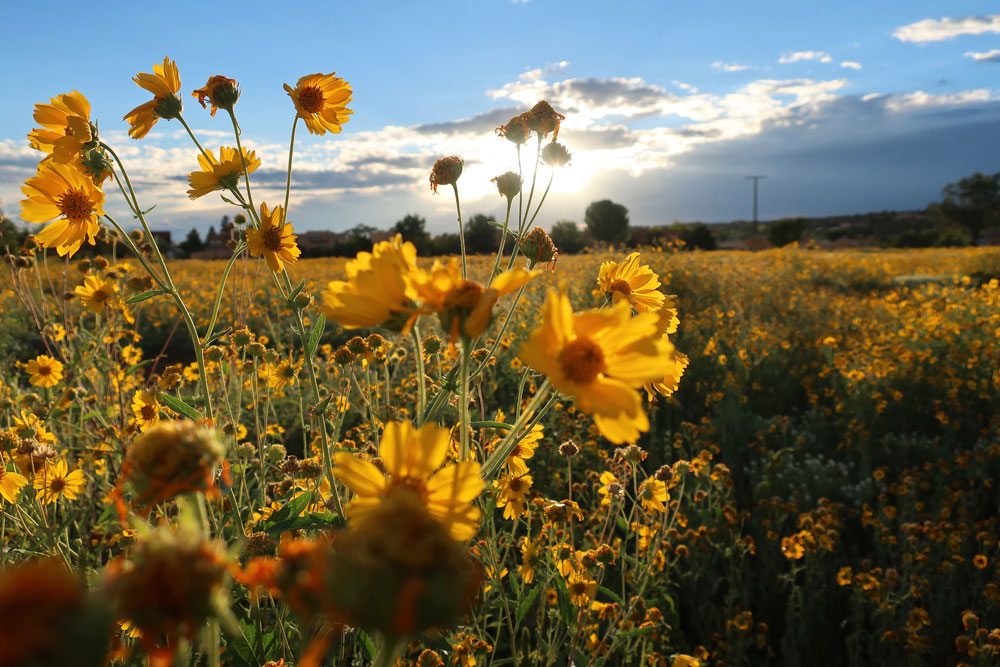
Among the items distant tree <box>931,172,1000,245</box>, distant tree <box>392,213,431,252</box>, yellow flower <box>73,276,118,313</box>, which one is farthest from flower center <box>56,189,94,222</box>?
distant tree <box>931,172,1000,245</box>

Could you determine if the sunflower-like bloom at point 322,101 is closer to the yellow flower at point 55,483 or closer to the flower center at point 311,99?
the flower center at point 311,99

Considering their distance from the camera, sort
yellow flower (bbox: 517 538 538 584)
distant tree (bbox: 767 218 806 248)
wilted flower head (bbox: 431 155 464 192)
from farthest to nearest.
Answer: distant tree (bbox: 767 218 806 248), yellow flower (bbox: 517 538 538 584), wilted flower head (bbox: 431 155 464 192)

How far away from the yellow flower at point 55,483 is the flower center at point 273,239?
1073mm

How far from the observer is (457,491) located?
24.6 inches

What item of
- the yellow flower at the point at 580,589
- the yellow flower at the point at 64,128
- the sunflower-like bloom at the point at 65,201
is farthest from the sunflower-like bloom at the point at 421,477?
the yellow flower at the point at 580,589

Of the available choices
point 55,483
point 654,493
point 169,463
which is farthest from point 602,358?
point 55,483

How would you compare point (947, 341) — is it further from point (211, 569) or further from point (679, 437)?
point (211, 569)

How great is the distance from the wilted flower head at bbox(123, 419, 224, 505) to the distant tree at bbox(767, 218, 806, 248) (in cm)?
4975

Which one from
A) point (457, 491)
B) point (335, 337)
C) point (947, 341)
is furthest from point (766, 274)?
point (457, 491)

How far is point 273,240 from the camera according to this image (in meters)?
1.38

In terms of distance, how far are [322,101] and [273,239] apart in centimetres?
40

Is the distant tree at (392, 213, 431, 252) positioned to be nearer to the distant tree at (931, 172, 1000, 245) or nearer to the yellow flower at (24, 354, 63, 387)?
the yellow flower at (24, 354, 63, 387)

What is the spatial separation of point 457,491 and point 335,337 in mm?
8264

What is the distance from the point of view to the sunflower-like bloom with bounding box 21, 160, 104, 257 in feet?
4.20
